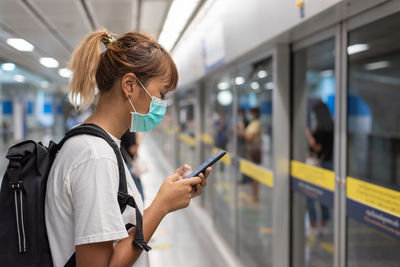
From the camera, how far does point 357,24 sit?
209 cm

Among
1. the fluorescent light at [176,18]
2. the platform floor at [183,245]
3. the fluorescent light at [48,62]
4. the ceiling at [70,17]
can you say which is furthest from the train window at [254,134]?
the fluorescent light at [48,62]

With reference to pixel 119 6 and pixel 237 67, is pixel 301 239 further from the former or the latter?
pixel 119 6

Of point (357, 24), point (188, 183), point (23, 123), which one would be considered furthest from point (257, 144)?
point (23, 123)

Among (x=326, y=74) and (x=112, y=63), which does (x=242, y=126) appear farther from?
(x=326, y=74)

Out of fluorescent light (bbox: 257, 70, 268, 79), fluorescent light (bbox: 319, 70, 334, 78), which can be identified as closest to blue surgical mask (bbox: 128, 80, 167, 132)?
fluorescent light (bbox: 257, 70, 268, 79)

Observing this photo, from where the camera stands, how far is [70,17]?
446 cm

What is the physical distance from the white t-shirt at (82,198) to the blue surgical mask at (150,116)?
209 millimetres

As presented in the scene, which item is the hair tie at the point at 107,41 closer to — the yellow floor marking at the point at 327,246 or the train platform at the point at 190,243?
the train platform at the point at 190,243

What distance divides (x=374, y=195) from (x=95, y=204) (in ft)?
5.30

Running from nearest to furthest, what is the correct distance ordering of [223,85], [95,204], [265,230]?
[95,204], [265,230], [223,85]

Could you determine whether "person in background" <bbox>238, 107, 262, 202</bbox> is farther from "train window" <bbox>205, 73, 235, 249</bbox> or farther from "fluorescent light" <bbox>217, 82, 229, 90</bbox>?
"fluorescent light" <bbox>217, 82, 229, 90</bbox>

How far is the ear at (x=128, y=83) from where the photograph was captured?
1.16m

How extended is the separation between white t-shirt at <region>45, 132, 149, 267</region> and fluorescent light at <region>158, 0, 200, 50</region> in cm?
290

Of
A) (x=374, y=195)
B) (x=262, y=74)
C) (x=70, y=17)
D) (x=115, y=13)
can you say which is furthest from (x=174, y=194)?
(x=70, y=17)
